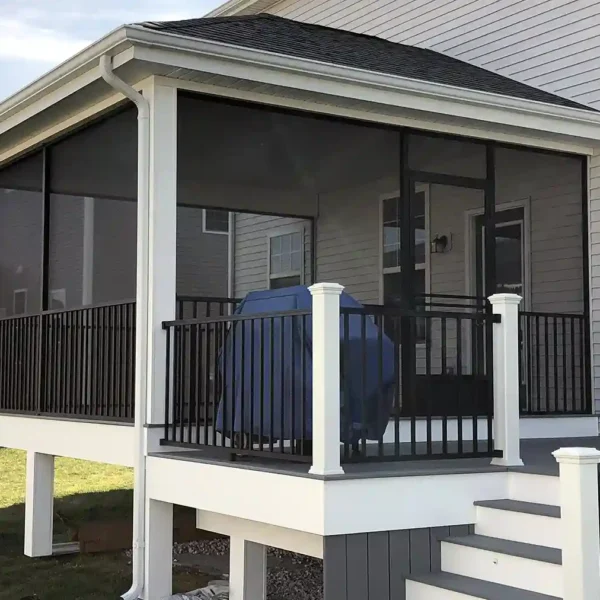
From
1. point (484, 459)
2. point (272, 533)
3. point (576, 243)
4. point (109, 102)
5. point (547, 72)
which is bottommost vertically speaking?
point (272, 533)

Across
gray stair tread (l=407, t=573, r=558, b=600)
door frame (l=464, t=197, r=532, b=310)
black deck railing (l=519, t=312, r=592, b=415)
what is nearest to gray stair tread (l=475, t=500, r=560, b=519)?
gray stair tread (l=407, t=573, r=558, b=600)

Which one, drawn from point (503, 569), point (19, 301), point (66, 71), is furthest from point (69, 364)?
point (503, 569)

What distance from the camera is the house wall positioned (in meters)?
9.21

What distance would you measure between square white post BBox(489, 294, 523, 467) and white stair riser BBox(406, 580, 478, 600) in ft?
3.12

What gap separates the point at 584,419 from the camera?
27.9 ft

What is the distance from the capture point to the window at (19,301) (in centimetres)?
1097

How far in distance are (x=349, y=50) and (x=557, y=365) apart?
3.39 metres

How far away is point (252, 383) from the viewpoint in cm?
556

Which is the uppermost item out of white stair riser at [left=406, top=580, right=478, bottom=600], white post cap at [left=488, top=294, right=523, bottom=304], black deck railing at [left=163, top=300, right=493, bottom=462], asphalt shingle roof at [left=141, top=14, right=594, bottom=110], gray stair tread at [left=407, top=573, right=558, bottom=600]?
asphalt shingle roof at [left=141, top=14, right=594, bottom=110]

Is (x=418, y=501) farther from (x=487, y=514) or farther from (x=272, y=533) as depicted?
(x=272, y=533)

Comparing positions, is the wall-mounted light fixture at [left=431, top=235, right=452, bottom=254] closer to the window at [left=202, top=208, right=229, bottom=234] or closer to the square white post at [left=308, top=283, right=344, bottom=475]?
the window at [left=202, top=208, right=229, bottom=234]

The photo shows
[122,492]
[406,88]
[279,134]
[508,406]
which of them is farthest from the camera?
[122,492]

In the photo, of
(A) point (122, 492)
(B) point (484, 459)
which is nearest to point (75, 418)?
(B) point (484, 459)

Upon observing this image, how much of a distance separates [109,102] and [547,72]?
4564 millimetres
